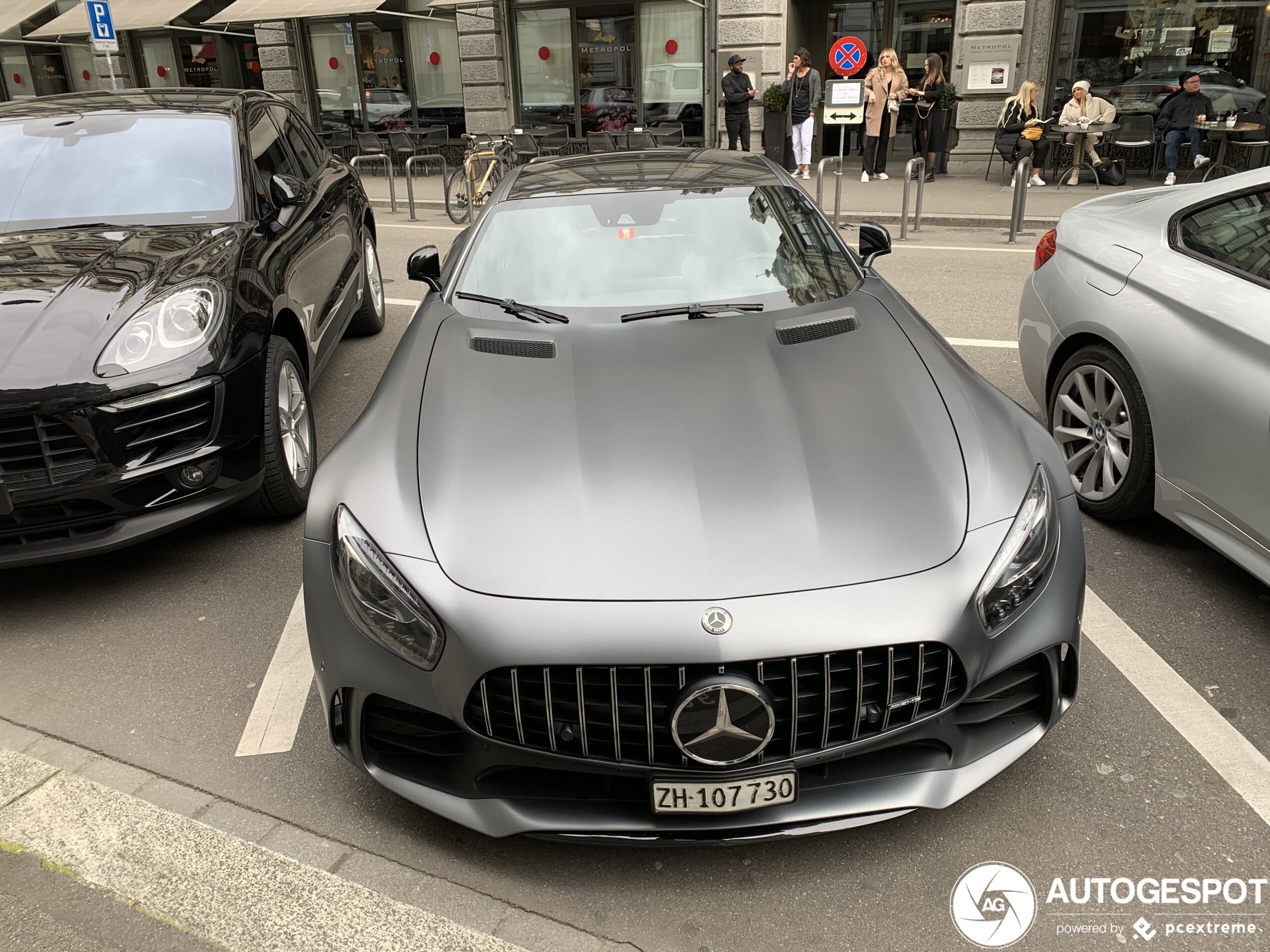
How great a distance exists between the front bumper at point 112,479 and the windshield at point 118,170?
1.29 meters

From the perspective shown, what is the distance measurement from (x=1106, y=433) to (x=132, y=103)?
16.8 feet

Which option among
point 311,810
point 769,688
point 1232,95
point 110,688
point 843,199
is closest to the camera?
point 769,688

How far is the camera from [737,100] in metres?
15.7

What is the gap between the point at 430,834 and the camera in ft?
8.56

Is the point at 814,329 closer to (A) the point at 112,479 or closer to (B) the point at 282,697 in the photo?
(B) the point at 282,697

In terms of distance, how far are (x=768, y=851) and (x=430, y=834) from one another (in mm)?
873

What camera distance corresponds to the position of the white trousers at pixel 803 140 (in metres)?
15.5

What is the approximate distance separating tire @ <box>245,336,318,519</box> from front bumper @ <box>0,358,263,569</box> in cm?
21

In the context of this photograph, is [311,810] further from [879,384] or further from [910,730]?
[879,384]

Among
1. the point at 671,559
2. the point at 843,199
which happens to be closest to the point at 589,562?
the point at 671,559

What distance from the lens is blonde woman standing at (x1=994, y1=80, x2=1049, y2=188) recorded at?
1391 cm

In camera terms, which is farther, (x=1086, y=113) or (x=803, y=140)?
(x=803, y=140)

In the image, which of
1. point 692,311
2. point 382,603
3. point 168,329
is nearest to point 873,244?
point 692,311

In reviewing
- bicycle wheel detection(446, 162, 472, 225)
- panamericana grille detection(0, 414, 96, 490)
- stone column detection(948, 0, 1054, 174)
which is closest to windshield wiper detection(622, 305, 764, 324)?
panamericana grille detection(0, 414, 96, 490)
